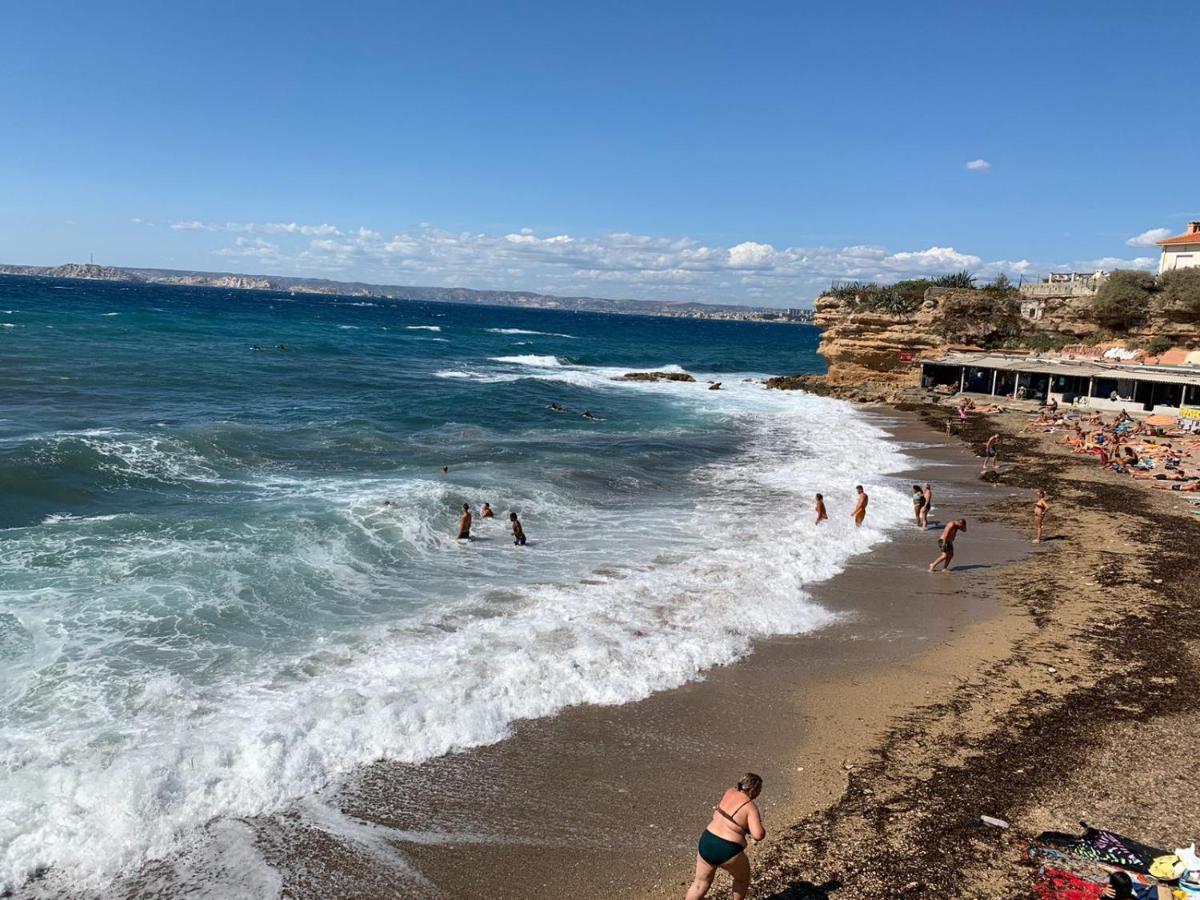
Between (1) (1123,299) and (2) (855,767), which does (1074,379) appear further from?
(2) (855,767)

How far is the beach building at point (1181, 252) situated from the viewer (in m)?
43.0

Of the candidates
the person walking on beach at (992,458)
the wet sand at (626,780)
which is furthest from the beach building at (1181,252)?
the wet sand at (626,780)

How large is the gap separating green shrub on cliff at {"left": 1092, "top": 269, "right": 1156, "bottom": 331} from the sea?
1870cm

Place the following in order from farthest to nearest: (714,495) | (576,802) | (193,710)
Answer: (714,495) → (193,710) → (576,802)

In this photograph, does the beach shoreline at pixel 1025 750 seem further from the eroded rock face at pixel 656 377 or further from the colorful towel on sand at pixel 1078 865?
the eroded rock face at pixel 656 377

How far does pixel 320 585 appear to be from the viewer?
40.5 feet

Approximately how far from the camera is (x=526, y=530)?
639 inches

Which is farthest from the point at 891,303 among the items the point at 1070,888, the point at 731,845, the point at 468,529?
the point at 731,845

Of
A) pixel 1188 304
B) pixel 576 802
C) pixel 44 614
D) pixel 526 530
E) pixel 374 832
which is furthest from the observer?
pixel 1188 304

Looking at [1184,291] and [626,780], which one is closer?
[626,780]

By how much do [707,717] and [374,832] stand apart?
3.84 m

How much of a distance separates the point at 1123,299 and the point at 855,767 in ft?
135

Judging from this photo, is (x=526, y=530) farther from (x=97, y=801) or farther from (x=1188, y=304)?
(x=1188, y=304)

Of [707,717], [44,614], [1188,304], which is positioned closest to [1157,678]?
[707,717]
